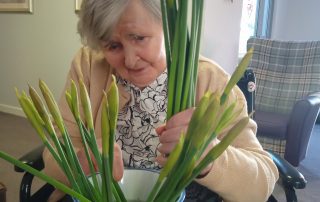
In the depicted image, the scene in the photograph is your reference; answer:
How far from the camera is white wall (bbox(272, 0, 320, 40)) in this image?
13.2 ft

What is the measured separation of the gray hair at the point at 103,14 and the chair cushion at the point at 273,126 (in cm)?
163

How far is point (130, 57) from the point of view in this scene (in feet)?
2.17

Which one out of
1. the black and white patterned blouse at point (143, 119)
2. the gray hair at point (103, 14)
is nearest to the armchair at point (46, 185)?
the black and white patterned blouse at point (143, 119)

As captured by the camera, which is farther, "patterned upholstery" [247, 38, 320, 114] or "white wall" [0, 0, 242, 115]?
"white wall" [0, 0, 242, 115]

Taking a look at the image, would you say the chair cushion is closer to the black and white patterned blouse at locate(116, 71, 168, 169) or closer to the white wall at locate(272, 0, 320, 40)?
the black and white patterned blouse at locate(116, 71, 168, 169)

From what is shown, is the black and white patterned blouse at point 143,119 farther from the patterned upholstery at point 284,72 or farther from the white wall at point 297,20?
the white wall at point 297,20

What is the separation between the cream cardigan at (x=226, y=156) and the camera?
502 mm

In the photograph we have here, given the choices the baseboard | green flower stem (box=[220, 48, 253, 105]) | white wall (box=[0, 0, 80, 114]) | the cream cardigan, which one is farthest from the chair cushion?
the baseboard

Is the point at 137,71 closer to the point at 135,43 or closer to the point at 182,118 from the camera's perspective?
the point at 135,43

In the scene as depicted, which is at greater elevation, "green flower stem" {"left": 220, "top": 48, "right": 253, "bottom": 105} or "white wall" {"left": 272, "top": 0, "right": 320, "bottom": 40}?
"white wall" {"left": 272, "top": 0, "right": 320, "bottom": 40}

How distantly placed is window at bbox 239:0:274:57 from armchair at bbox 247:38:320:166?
0.76 meters

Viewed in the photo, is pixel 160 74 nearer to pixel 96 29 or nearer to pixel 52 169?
pixel 96 29

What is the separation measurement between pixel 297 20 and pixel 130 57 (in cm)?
405

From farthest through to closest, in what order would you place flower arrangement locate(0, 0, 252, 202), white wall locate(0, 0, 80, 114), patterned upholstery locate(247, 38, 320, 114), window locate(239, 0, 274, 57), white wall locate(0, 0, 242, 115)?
1. window locate(239, 0, 274, 57)
2. white wall locate(0, 0, 80, 114)
3. white wall locate(0, 0, 242, 115)
4. patterned upholstery locate(247, 38, 320, 114)
5. flower arrangement locate(0, 0, 252, 202)
